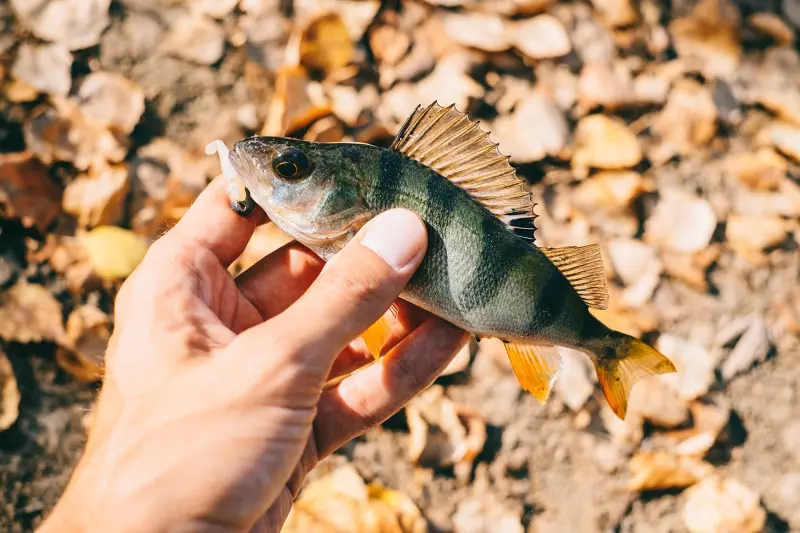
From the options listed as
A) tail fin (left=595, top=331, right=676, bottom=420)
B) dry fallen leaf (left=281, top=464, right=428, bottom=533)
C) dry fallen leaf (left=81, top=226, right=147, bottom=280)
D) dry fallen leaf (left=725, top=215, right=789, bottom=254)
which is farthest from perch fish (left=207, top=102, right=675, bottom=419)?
dry fallen leaf (left=725, top=215, right=789, bottom=254)

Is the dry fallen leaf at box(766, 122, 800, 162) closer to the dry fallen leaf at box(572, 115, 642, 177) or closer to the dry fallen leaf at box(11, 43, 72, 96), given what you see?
the dry fallen leaf at box(572, 115, 642, 177)

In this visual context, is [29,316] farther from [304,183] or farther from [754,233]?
[754,233]

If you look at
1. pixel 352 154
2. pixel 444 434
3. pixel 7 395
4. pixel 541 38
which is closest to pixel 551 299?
pixel 352 154

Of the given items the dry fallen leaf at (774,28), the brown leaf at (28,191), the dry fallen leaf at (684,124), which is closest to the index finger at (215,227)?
the brown leaf at (28,191)

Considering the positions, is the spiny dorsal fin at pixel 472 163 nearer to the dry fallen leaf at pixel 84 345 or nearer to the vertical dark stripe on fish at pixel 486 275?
the vertical dark stripe on fish at pixel 486 275

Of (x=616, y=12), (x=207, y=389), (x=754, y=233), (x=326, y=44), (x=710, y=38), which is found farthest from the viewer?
(x=710, y=38)

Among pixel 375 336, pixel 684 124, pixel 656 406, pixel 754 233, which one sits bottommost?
pixel 656 406
